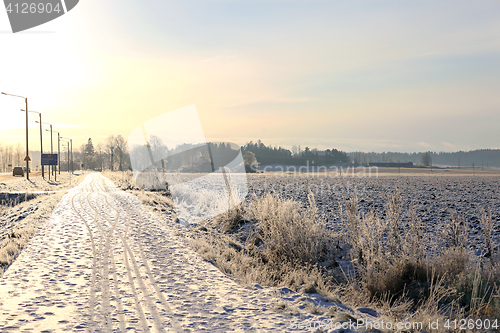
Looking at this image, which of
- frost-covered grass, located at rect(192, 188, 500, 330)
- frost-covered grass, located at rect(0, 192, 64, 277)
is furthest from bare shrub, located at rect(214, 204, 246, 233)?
frost-covered grass, located at rect(0, 192, 64, 277)

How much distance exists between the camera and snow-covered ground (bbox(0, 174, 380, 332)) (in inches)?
173

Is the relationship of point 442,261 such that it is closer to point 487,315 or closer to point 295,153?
point 487,315

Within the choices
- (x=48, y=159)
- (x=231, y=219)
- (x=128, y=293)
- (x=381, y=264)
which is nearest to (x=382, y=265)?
(x=381, y=264)

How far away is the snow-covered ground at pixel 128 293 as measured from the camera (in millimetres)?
Result: 4383

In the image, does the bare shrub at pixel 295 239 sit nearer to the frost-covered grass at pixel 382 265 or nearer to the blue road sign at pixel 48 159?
the frost-covered grass at pixel 382 265

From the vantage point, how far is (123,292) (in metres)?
5.45

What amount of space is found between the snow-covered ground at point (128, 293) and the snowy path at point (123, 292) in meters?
0.01

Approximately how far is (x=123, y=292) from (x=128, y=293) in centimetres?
11

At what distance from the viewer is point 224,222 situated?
13.6 m

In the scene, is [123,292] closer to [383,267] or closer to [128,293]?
[128,293]

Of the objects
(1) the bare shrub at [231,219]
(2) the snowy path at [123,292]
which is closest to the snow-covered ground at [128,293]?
(2) the snowy path at [123,292]

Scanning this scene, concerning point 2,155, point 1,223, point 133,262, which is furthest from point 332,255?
point 2,155

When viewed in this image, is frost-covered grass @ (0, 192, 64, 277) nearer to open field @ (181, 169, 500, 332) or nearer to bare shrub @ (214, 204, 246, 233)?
open field @ (181, 169, 500, 332)

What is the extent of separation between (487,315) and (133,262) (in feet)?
23.0
